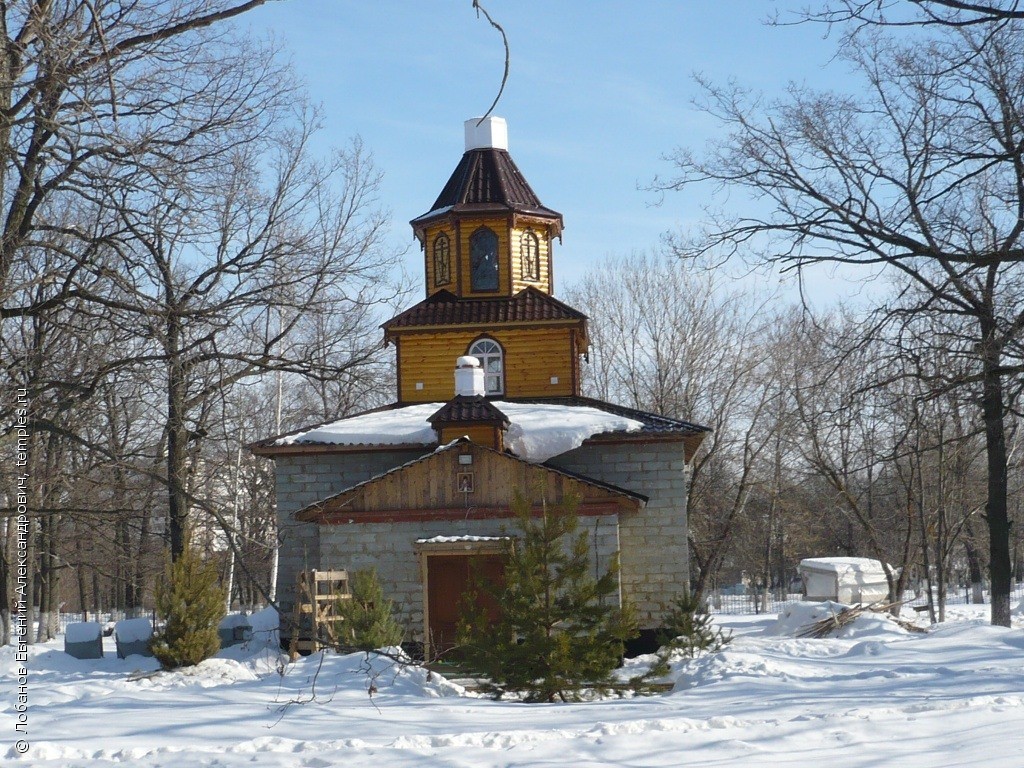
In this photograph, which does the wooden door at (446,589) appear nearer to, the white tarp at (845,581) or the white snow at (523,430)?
the white snow at (523,430)

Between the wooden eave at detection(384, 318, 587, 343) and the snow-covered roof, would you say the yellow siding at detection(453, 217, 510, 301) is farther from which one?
the snow-covered roof

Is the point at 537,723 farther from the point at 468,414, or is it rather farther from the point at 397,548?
the point at 468,414

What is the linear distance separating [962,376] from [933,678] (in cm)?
382

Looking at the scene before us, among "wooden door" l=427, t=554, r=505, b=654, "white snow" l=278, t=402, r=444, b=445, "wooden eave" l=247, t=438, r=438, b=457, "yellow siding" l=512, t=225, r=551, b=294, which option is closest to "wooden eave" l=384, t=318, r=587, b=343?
"yellow siding" l=512, t=225, r=551, b=294

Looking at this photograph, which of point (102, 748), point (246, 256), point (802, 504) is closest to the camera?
point (102, 748)

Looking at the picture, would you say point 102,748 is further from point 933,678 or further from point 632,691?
point 933,678

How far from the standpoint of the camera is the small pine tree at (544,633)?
12406 mm

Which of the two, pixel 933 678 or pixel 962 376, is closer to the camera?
pixel 933 678

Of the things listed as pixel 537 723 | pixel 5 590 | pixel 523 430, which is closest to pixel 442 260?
pixel 523 430

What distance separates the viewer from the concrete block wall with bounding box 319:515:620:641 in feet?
67.3

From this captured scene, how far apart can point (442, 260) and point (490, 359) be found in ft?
10.6

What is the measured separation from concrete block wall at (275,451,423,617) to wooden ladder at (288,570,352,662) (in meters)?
1.74

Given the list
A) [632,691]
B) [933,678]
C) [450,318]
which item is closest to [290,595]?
[450,318]

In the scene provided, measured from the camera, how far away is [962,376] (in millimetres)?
14508
